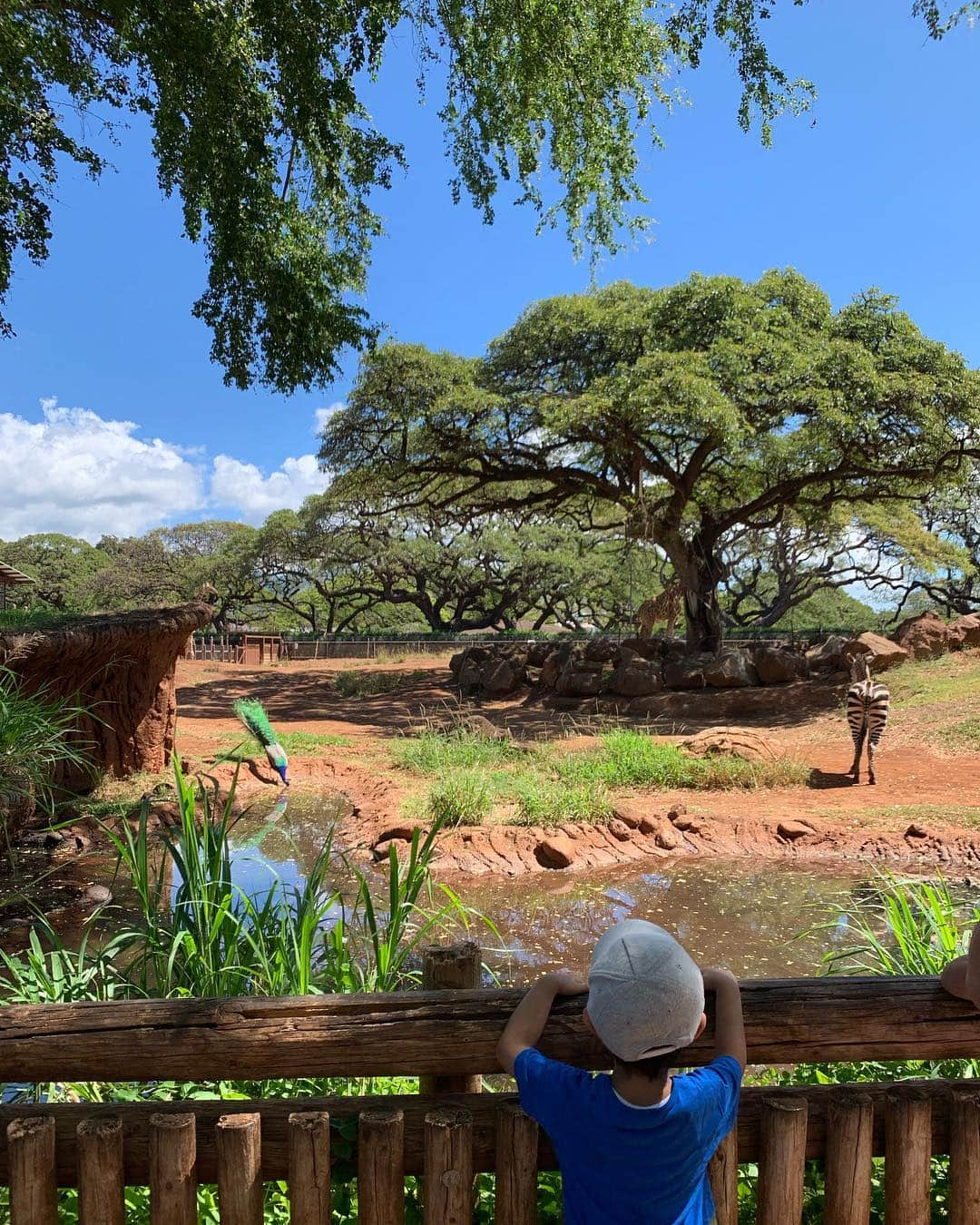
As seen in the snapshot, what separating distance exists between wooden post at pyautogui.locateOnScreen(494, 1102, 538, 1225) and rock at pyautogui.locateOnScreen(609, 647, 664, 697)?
13.8 m

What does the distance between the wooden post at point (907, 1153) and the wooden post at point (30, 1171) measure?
1.50 m

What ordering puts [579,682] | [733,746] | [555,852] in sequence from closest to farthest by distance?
[555,852] < [733,746] < [579,682]

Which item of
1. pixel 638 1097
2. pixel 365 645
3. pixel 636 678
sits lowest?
pixel 638 1097

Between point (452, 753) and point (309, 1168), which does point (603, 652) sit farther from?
point (309, 1168)

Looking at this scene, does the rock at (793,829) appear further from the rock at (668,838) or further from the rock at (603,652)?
the rock at (603,652)

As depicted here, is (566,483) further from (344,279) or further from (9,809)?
(9,809)

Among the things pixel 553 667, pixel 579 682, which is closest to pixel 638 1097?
pixel 579 682

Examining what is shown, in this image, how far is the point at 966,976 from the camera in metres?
1.56

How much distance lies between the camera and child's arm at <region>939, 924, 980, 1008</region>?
1.53 m

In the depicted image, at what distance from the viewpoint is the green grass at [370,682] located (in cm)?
1788

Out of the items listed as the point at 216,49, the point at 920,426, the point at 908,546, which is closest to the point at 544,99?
the point at 216,49

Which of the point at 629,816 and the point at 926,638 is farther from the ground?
the point at 926,638

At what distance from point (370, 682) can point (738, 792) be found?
11391 millimetres

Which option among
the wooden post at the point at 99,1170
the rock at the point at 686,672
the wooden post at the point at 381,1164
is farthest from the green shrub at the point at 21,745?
the rock at the point at 686,672
